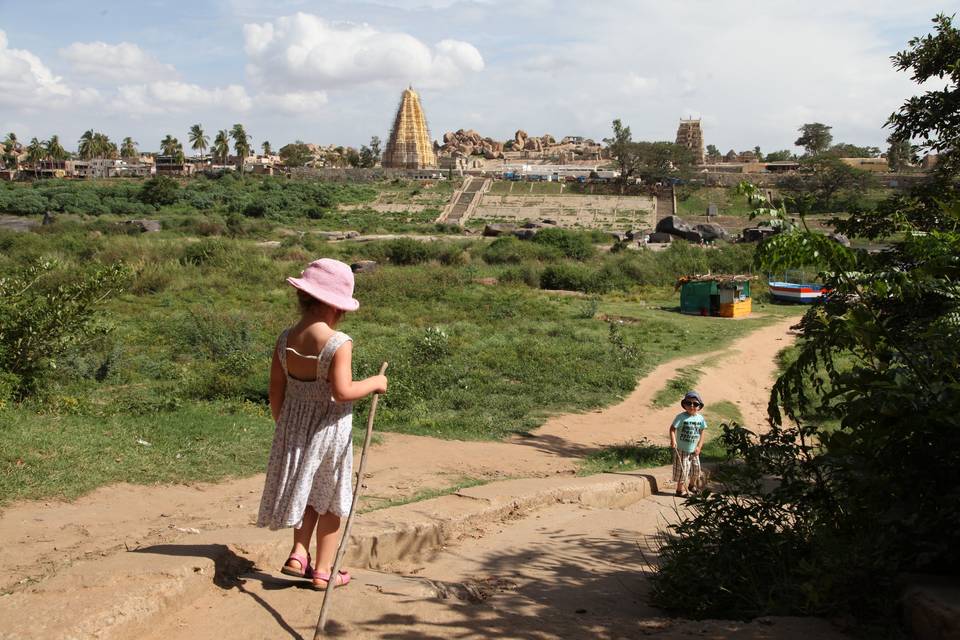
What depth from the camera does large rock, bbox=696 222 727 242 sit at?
43.0m

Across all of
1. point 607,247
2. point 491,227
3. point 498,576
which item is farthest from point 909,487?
point 491,227

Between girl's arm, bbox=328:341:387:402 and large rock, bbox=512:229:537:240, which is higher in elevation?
large rock, bbox=512:229:537:240

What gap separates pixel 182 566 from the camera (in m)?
3.32

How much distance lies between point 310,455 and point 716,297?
18.8 metres

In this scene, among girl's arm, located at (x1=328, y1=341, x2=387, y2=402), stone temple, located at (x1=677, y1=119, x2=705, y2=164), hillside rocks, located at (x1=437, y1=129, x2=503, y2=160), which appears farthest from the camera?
hillside rocks, located at (x1=437, y1=129, x2=503, y2=160)

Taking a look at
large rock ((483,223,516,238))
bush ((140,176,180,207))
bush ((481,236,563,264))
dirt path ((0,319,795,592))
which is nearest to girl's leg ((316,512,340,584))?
dirt path ((0,319,795,592))

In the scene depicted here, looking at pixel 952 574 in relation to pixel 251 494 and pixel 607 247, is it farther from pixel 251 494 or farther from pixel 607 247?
pixel 607 247

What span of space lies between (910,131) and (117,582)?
6.96 metres

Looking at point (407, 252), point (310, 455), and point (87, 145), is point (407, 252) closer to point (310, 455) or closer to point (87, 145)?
point (310, 455)

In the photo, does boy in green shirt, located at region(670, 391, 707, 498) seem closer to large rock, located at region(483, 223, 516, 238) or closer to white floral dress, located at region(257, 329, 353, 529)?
white floral dress, located at region(257, 329, 353, 529)

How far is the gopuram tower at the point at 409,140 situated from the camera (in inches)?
3337

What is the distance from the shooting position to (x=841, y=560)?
3.10 metres

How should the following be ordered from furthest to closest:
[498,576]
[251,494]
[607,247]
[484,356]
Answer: [607,247] → [484,356] → [251,494] → [498,576]

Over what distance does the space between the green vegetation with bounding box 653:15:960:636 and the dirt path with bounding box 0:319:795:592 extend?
2.61 metres
